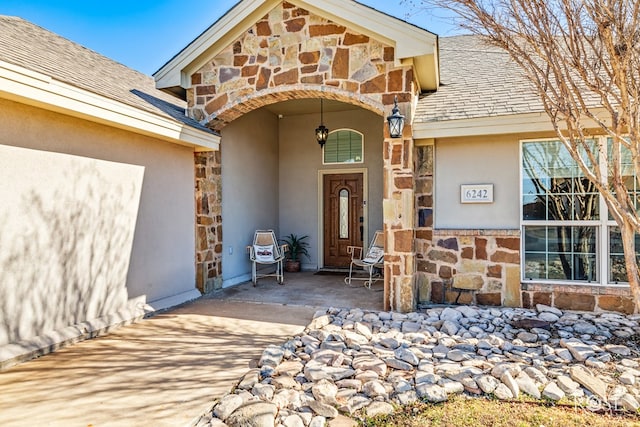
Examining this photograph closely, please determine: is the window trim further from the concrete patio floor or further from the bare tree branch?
the concrete patio floor

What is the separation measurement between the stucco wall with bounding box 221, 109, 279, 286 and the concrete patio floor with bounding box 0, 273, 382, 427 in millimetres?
1605

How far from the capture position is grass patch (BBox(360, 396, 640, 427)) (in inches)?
95.7

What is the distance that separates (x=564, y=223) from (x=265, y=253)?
4.63 meters

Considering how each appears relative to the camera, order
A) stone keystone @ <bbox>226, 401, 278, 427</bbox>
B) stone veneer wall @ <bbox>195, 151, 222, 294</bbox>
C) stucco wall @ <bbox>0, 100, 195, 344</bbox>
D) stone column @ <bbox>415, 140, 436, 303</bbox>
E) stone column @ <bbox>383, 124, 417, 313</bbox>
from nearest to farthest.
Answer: stone keystone @ <bbox>226, 401, 278, 427</bbox>
stucco wall @ <bbox>0, 100, 195, 344</bbox>
stone column @ <bbox>383, 124, 417, 313</bbox>
stone column @ <bbox>415, 140, 436, 303</bbox>
stone veneer wall @ <bbox>195, 151, 222, 294</bbox>

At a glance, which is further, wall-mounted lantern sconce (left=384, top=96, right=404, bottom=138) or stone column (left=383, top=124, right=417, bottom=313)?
stone column (left=383, top=124, right=417, bottom=313)

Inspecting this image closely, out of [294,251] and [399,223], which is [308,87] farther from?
[294,251]

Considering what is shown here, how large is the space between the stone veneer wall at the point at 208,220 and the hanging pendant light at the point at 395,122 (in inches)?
117

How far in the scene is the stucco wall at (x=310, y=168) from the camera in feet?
26.7

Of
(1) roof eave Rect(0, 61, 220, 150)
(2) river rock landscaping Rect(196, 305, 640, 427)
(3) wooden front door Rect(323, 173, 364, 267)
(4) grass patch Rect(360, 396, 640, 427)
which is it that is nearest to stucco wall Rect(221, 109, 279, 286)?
(3) wooden front door Rect(323, 173, 364, 267)

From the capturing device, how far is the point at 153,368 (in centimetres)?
322

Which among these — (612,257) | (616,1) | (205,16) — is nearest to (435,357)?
(612,257)

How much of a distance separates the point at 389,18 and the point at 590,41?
2.22 metres

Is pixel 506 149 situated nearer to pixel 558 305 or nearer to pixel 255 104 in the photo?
pixel 558 305

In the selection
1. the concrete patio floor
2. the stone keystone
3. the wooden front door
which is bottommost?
the stone keystone
